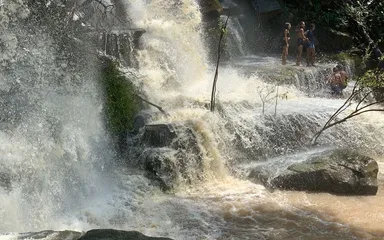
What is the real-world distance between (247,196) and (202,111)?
2378 millimetres

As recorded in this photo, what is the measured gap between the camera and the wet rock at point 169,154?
26.6 ft

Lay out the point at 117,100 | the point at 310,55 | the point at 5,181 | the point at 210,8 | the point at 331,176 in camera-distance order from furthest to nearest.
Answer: the point at 210,8 < the point at 310,55 < the point at 117,100 < the point at 331,176 < the point at 5,181

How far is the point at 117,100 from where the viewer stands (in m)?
9.27

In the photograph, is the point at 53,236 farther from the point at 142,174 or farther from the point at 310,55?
the point at 310,55

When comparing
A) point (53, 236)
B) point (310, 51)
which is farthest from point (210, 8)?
point (53, 236)

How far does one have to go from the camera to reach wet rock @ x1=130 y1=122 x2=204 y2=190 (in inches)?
319

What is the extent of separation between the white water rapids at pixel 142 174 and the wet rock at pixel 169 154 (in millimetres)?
204

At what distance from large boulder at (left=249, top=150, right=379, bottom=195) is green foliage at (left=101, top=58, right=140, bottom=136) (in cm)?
282

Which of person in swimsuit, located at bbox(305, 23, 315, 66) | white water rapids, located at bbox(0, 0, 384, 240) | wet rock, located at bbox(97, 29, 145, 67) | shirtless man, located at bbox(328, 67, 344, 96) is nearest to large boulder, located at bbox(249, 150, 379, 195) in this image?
white water rapids, located at bbox(0, 0, 384, 240)

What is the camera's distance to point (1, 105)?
25.1 ft

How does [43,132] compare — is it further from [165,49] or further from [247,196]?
[165,49]

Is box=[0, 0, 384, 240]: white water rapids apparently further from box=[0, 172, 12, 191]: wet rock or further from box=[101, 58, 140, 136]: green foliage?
box=[101, 58, 140, 136]: green foliage

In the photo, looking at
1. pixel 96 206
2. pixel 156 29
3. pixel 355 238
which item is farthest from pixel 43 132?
pixel 156 29

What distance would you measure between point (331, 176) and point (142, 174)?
324 cm
